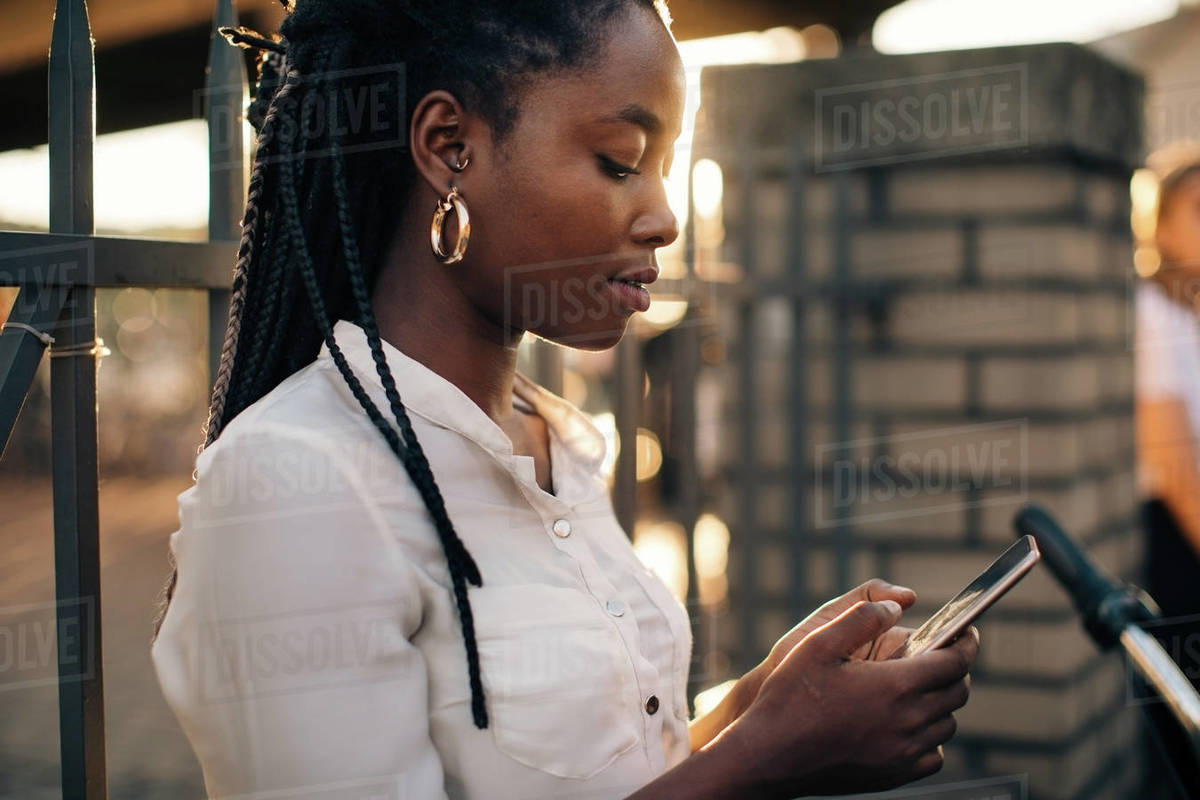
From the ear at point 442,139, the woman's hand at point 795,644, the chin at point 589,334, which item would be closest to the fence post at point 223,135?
the ear at point 442,139

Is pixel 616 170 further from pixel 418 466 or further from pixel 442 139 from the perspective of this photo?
pixel 418 466

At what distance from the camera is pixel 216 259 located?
5.12 feet

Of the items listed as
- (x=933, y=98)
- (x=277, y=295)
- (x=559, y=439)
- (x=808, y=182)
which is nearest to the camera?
(x=277, y=295)

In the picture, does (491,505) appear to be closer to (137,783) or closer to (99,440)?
(99,440)

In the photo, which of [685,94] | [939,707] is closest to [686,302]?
[685,94]

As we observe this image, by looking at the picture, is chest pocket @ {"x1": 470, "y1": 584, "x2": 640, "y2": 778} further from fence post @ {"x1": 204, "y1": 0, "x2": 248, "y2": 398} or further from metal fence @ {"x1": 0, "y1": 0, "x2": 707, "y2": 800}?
fence post @ {"x1": 204, "y1": 0, "x2": 248, "y2": 398}

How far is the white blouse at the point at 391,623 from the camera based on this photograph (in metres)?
1.13

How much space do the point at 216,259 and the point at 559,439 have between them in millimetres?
580

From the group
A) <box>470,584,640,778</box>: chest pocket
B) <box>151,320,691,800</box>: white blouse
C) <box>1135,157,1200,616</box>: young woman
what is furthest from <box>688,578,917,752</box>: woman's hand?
<box>1135,157,1200,616</box>: young woman

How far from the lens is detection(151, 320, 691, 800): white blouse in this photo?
113 centimetres

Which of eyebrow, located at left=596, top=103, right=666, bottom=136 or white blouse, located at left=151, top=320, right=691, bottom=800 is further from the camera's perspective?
eyebrow, located at left=596, top=103, right=666, bottom=136

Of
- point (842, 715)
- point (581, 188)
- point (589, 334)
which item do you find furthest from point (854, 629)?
point (581, 188)

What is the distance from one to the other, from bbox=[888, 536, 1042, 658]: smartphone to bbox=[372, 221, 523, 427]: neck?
0.68m

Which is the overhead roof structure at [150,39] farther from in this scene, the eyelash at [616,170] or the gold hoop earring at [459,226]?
the eyelash at [616,170]
